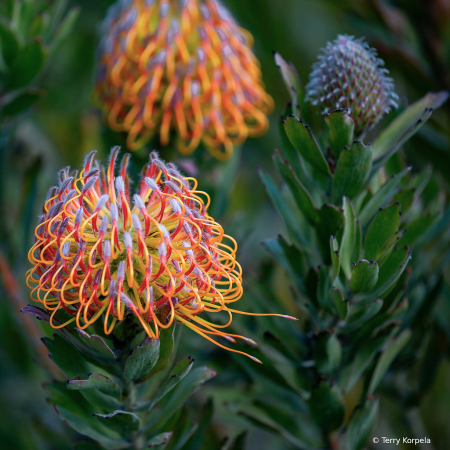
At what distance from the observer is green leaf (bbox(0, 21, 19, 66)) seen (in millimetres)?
802

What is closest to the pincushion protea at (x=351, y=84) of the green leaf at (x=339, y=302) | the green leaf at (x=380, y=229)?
the green leaf at (x=380, y=229)

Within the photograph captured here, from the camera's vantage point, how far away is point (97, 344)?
1.67 feet

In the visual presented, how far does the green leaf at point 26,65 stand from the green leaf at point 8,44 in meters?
0.01

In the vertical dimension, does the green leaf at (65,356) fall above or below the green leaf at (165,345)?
above

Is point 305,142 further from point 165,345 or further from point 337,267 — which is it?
point 165,345

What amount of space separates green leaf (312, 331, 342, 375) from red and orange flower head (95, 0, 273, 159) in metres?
0.47

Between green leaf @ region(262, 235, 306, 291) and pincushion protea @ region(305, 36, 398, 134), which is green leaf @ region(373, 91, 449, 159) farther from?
green leaf @ region(262, 235, 306, 291)

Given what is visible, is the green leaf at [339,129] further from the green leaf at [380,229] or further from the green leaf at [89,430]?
the green leaf at [89,430]

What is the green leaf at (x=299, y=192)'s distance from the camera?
640 mm

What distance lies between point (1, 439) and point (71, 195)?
2.69 ft

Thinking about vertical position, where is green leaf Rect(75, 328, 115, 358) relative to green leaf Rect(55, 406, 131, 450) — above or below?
above

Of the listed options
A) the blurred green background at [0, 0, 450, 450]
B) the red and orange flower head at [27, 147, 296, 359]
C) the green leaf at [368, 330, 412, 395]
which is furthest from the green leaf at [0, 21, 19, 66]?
the green leaf at [368, 330, 412, 395]

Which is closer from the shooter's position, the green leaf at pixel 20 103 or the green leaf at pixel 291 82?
the green leaf at pixel 291 82

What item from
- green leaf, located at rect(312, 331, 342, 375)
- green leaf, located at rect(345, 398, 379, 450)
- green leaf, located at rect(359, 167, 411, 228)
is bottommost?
green leaf, located at rect(345, 398, 379, 450)
